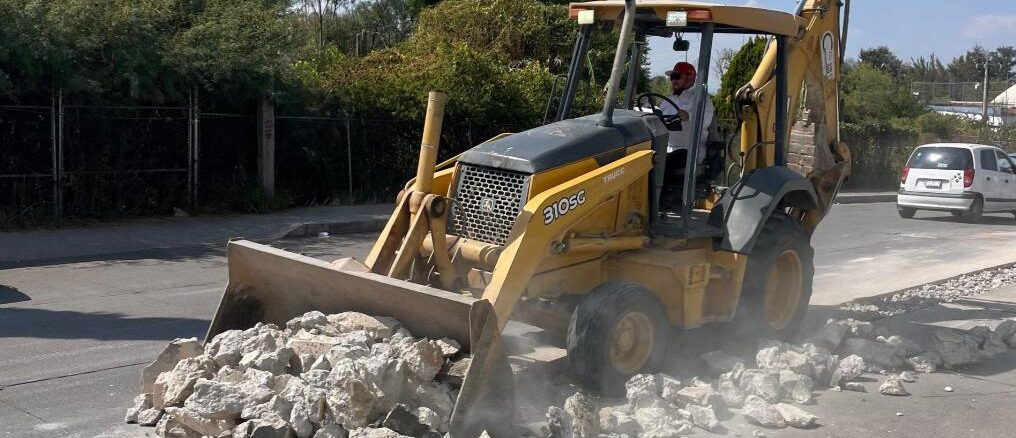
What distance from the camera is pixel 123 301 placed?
10.1m

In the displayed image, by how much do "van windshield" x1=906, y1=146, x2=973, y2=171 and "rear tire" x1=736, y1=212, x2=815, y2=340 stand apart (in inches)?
562

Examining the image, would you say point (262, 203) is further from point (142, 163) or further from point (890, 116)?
point (890, 116)

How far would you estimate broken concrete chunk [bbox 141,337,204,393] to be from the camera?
19.9 feet

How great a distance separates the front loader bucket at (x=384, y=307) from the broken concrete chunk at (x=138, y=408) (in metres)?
0.68

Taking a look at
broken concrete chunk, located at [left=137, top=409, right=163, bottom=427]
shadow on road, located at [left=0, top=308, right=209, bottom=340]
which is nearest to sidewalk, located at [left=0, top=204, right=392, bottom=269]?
shadow on road, located at [left=0, top=308, right=209, bottom=340]

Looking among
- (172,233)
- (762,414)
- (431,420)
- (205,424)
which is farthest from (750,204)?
(172,233)

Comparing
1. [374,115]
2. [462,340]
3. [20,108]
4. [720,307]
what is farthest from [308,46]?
[462,340]

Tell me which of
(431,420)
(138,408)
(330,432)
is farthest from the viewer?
(138,408)

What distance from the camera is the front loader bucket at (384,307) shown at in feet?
18.1

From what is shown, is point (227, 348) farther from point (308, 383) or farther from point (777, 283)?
point (777, 283)

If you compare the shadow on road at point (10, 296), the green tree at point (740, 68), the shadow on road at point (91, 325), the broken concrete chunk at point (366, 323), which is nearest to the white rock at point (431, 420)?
the broken concrete chunk at point (366, 323)

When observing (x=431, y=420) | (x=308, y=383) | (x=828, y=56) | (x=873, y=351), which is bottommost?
(x=873, y=351)

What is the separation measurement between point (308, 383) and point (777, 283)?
14.6 feet

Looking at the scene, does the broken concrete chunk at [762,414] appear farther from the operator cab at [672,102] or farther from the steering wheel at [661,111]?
the steering wheel at [661,111]
